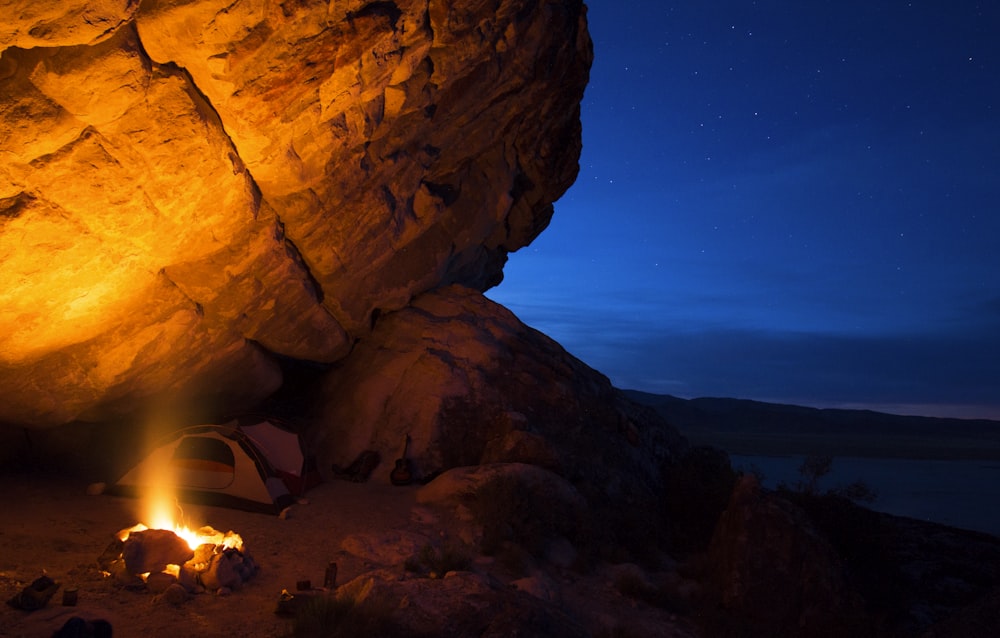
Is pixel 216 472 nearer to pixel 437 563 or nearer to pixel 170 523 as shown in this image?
pixel 170 523

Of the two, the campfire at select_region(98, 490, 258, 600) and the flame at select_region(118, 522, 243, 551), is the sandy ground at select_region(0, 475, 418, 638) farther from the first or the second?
the flame at select_region(118, 522, 243, 551)

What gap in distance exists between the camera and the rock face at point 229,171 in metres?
6.51

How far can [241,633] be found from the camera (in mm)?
6059

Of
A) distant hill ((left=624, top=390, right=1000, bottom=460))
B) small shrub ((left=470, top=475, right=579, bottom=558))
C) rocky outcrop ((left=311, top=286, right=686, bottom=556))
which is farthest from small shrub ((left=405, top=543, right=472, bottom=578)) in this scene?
distant hill ((left=624, top=390, right=1000, bottom=460))

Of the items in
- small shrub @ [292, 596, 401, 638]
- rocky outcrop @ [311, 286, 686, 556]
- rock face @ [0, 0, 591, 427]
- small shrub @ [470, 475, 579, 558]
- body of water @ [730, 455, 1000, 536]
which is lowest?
body of water @ [730, 455, 1000, 536]

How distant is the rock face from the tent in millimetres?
1272

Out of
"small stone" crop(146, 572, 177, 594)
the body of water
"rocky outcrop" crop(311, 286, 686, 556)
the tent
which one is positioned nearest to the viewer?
"small stone" crop(146, 572, 177, 594)

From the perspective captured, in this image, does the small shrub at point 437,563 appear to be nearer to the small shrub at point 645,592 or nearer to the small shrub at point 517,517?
the small shrub at point 517,517

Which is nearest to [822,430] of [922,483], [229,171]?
[922,483]

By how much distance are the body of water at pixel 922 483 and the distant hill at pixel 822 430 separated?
5482 mm

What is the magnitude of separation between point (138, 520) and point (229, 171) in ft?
17.8

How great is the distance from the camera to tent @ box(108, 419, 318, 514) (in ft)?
34.7

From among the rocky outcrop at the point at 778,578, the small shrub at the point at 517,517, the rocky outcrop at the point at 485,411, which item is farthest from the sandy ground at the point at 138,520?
the rocky outcrop at the point at 778,578

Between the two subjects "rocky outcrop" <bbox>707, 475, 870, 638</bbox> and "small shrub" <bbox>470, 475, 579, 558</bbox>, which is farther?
"small shrub" <bbox>470, 475, 579, 558</bbox>
